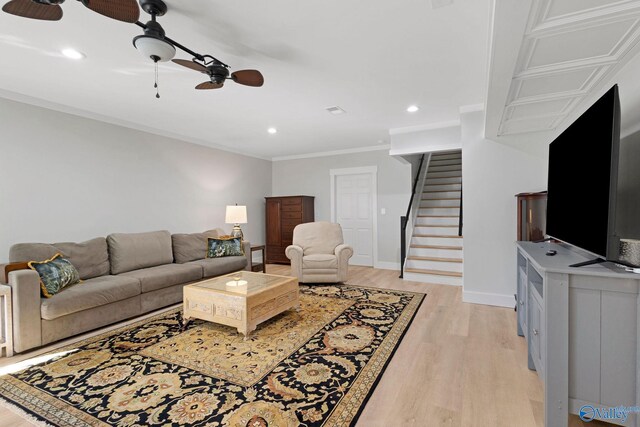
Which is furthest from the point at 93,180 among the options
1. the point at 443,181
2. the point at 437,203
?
the point at 443,181

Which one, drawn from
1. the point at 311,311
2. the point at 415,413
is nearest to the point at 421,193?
the point at 311,311

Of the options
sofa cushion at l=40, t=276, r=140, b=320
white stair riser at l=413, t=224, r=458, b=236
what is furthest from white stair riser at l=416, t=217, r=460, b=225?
sofa cushion at l=40, t=276, r=140, b=320

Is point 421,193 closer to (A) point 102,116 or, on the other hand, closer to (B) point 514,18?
(B) point 514,18

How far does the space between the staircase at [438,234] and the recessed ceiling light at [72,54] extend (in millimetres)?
4803

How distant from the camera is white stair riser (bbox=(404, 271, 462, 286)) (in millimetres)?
4500

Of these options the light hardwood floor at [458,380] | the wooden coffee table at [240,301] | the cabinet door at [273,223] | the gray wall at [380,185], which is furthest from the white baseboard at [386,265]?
the wooden coffee table at [240,301]

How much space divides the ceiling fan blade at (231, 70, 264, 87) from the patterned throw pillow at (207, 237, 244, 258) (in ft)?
9.51

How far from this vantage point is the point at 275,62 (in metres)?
2.60

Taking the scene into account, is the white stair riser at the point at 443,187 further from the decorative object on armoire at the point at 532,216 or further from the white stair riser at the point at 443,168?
the decorative object on armoire at the point at 532,216

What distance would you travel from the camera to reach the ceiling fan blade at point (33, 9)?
1537mm

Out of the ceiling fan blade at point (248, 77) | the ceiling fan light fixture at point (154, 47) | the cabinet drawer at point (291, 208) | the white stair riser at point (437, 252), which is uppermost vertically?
the ceiling fan blade at point (248, 77)

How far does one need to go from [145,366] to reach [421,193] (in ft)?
19.1

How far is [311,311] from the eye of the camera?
11.1 ft

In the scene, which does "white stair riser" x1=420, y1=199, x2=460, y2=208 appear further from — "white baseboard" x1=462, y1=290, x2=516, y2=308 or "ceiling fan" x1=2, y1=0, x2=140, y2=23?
"ceiling fan" x1=2, y1=0, x2=140, y2=23
